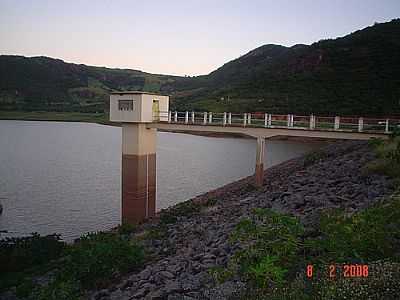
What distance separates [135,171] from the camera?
→ 22.0 m

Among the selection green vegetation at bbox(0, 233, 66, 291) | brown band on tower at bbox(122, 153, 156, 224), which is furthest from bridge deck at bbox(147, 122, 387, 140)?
green vegetation at bbox(0, 233, 66, 291)

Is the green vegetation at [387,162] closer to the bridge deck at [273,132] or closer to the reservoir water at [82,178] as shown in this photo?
the bridge deck at [273,132]

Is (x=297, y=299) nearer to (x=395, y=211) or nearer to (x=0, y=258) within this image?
(x=395, y=211)

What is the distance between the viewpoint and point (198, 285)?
793 cm

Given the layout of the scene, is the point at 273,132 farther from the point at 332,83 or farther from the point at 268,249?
the point at 332,83

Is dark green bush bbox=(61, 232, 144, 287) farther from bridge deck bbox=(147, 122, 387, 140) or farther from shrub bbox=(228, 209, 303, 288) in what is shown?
bridge deck bbox=(147, 122, 387, 140)

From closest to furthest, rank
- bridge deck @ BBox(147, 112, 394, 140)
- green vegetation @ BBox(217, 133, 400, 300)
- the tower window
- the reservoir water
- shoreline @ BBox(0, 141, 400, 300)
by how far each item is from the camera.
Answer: green vegetation @ BBox(217, 133, 400, 300) → shoreline @ BBox(0, 141, 400, 300) → bridge deck @ BBox(147, 112, 394, 140) → the tower window → the reservoir water

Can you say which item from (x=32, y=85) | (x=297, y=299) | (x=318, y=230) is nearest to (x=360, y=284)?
(x=297, y=299)

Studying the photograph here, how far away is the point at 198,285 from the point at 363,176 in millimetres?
8254

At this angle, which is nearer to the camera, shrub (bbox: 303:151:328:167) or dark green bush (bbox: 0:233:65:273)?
dark green bush (bbox: 0:233:65:273)

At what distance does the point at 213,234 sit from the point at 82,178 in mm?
24032
